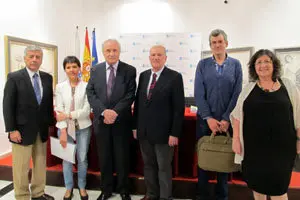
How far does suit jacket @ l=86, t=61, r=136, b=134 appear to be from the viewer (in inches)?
83.4

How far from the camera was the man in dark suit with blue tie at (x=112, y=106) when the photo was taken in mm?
2131

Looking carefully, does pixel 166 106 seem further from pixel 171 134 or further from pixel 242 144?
pixel 242 144

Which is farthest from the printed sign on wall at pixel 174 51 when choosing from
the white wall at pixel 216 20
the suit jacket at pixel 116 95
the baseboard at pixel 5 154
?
the baseboard at pixel 5 154

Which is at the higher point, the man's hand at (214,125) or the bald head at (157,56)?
the bald head at (157,56)

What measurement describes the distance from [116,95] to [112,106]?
4.2 inches

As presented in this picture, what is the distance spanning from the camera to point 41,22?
411 centimetres

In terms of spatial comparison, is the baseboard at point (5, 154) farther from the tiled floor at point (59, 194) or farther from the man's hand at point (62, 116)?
the man's hand at point (62, 116)

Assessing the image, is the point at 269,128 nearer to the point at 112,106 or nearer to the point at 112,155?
the point at 112,106

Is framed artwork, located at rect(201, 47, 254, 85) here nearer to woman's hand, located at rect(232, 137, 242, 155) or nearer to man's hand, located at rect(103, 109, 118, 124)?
woman's hand, located at rect(232, 137, 242, 155)

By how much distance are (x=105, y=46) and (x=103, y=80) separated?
0.31 meters

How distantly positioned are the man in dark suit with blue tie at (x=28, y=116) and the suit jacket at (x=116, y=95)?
0.46 m

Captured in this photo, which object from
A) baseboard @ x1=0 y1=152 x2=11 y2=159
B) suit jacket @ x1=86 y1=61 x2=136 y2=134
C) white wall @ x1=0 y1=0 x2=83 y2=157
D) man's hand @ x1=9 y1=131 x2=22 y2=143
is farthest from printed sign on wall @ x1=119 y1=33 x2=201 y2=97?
man's hand @ x1=9 y1=131 x2=22 y2=143

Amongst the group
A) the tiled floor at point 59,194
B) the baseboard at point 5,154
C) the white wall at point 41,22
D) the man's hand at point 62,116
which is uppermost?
the white wall at point 41,22

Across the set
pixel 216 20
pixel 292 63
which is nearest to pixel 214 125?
pixel 292 63
